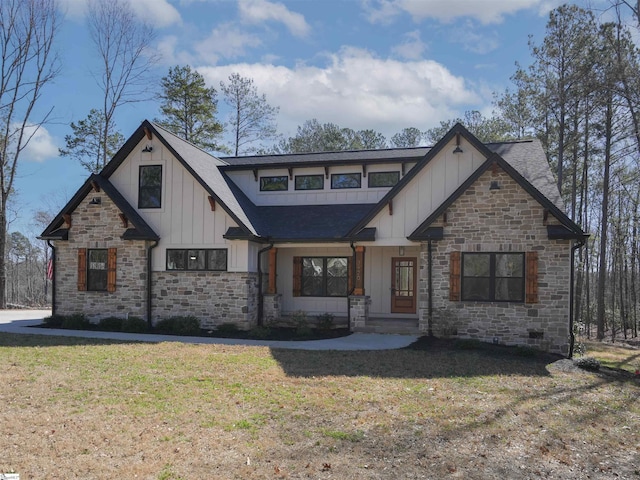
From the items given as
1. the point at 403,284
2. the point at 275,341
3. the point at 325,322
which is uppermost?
the point at 403,284

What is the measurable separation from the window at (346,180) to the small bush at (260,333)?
240 inches

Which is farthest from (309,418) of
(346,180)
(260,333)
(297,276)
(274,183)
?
(274,183)

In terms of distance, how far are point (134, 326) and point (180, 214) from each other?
12.3 ft

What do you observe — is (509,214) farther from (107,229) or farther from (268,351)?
(107,229)

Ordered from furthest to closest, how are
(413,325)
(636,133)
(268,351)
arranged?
1. (636,133)
2. (413,325)
3. (268,351)

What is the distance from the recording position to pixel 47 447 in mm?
4984

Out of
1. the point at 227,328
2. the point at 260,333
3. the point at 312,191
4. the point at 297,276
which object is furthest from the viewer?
the point at 312,191

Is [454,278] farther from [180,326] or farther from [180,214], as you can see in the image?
[180,214]

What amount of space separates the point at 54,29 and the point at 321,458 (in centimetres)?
2518

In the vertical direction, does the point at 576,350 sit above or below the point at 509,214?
below

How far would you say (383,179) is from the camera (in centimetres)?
1645

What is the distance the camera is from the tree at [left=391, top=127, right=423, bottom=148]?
34062 mm

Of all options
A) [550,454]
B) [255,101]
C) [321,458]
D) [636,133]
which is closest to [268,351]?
[321,458]

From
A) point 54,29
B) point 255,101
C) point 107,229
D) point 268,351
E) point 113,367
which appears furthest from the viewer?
point 255,101
